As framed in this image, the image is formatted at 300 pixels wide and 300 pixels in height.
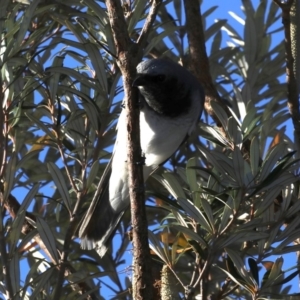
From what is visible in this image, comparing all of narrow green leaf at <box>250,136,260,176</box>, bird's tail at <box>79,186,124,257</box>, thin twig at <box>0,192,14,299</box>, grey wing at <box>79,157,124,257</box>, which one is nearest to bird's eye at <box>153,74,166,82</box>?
grey wing at <box>79,157,124,257</box>

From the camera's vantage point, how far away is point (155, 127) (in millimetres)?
4152

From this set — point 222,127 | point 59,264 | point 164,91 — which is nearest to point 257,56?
point 164,91

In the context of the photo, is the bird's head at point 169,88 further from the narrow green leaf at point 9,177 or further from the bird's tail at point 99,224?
the narrow green leaf at point 9,177

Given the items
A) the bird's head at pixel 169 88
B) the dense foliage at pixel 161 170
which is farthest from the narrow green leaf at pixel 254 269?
the bird's head at pixel 169 88

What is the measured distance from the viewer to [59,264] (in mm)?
2889

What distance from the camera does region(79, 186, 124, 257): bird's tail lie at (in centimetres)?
364

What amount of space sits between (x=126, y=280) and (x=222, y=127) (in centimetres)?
90

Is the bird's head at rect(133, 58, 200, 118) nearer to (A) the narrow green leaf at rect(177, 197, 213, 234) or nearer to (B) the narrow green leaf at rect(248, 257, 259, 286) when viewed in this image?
(A) the narrow green leaf at rect(177, 197, 213, 234)

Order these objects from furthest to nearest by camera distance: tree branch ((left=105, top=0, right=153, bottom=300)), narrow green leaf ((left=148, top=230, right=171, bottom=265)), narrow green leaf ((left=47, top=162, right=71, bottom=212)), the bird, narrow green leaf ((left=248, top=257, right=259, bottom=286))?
1. the bird
2. narrow green leaf ((left=47, top=162, right=71, bottom=212))
3. narrow green leaf ((left=148, top=230, right=171, bottom=265))
4. narrow green leaf ((left=248, top=257, right=259, bottom=286))
5. tree branch ((left=105, top=0, right=153, bottom=300))

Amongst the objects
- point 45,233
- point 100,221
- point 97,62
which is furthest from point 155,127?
point 45,233

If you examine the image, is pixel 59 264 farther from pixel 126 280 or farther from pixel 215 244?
pixel 126 280

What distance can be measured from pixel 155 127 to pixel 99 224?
0.62m

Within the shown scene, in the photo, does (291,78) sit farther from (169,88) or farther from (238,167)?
(169,88)

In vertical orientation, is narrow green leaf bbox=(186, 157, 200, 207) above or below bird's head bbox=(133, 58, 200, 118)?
below
